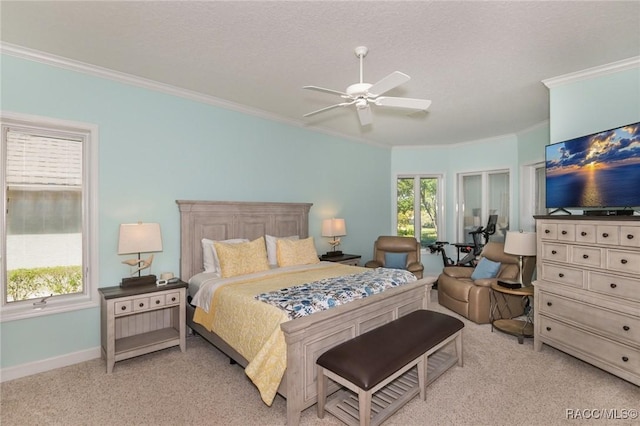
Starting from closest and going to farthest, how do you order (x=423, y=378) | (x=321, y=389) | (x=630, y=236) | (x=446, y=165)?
1. (x=321, y=389)
2. (x=423, y=378)
3. (x=630, y=236)
4. (x=446, y=165)

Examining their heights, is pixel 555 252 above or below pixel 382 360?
above

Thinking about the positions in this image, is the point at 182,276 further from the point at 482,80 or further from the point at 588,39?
the point at 588,39

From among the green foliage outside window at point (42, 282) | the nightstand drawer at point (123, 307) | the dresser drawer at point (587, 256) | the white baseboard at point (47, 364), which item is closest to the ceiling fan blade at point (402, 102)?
the dresser drawer at point (587, 256)

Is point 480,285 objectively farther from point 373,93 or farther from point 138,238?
point 138,238

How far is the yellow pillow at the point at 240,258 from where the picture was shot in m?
3.49

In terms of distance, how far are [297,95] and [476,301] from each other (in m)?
3.50

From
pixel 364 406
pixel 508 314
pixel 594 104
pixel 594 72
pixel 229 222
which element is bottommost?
pixel 508 314

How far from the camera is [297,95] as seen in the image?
12.8 feet

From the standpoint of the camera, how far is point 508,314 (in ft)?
14.1

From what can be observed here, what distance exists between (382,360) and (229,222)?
108 inches

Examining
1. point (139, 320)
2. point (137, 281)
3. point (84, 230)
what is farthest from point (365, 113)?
point (139, 320)

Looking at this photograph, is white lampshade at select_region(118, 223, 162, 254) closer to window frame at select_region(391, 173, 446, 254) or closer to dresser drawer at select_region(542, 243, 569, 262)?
dresser drawer at select_region(542, 243, 569, 262)

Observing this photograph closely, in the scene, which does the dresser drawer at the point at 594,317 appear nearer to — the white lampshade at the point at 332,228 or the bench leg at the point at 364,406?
the bench leg at the point at 364,406

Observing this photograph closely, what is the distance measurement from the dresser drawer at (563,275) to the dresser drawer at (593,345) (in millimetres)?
403
